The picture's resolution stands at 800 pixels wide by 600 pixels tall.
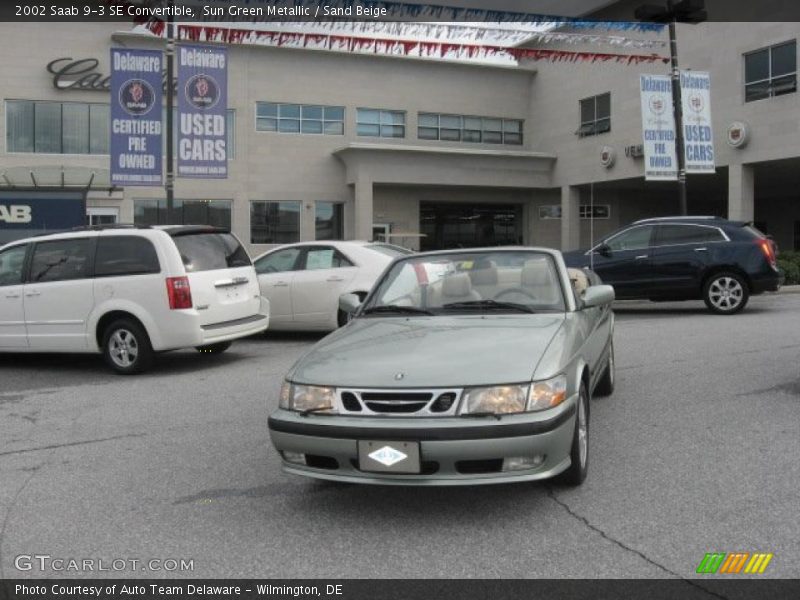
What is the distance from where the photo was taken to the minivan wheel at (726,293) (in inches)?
518

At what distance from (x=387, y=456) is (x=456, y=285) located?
1.78 meters

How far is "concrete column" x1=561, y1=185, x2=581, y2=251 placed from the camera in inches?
1312

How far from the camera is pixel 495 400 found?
12.6 feet

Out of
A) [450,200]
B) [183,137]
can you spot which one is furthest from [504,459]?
[450,200]

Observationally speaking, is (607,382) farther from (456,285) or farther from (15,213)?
(15,213)

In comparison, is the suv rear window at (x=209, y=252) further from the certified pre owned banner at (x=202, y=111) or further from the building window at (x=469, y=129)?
the building window at (x=469, y=129)

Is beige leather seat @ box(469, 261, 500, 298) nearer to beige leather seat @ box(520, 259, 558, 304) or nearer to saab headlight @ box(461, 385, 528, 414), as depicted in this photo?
beige leather seat @ box(520, 259, 558, 304)

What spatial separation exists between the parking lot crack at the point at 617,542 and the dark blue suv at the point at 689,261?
9.17 meters

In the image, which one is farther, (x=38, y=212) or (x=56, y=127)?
(x=56, y=127)

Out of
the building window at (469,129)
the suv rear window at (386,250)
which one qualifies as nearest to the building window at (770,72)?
the building window at (469,129)

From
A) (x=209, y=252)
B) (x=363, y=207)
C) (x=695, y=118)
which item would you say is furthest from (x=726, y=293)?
(x=363, y=207)

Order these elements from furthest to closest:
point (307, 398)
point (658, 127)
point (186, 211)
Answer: point (186, 211) → point (658, 127) → point (307, 398)

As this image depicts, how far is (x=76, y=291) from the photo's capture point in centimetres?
920

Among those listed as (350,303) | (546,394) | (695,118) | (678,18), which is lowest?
(546,394)
